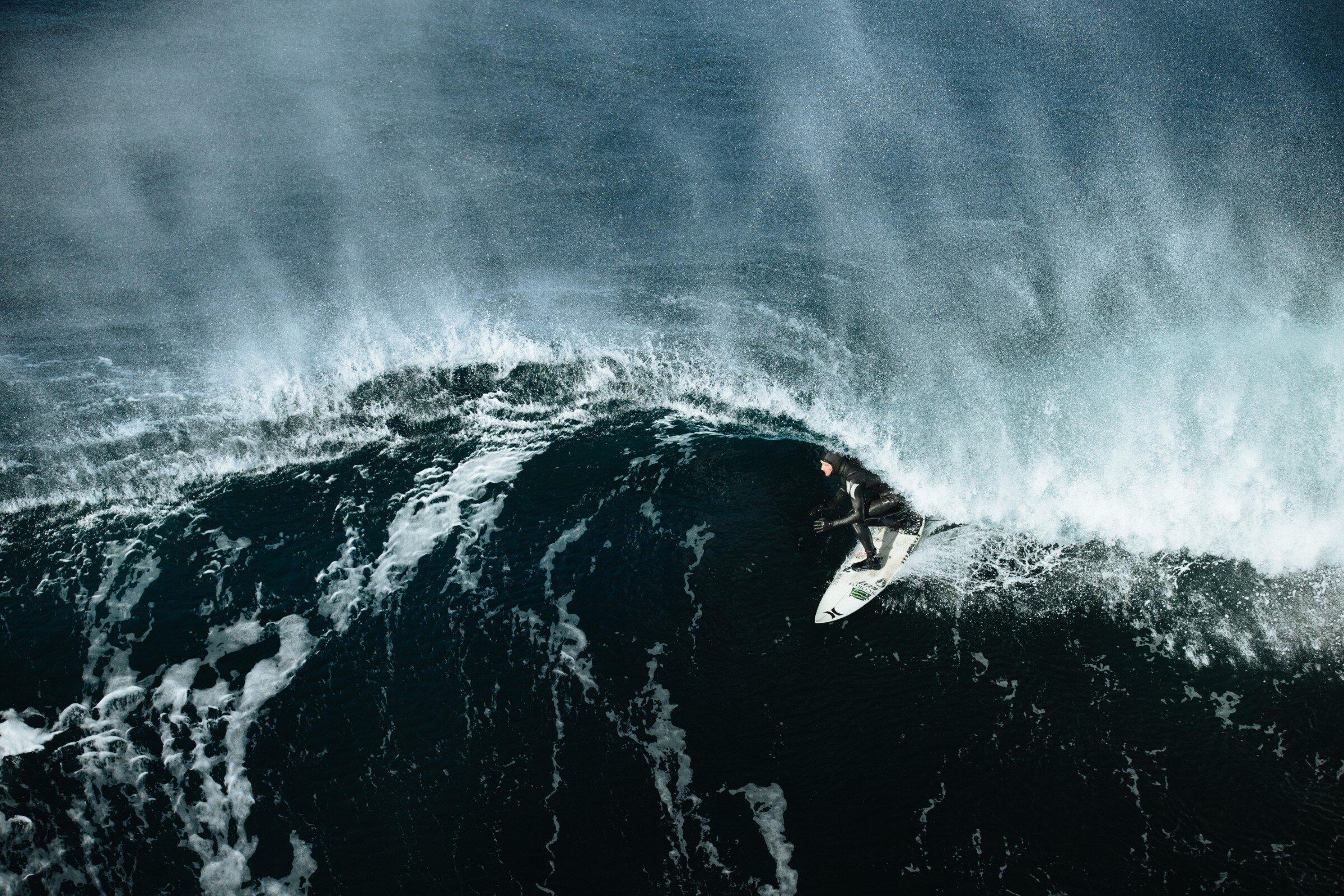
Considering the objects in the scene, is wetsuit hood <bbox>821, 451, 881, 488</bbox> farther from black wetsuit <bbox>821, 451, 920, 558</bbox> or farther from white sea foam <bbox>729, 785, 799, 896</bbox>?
white sea foam <bbox>729, 785, 799, 896</bbox>

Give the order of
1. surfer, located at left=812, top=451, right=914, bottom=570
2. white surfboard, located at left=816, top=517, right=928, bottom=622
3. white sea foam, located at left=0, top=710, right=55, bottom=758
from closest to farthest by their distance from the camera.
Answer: white sea foam, located at left=0, top=710, right=55, bottom=758 → white surfboard, located at left=816, top=517, right=928, bottom=622 → surfer, located at left=812, top=451, right=914, bottom=570

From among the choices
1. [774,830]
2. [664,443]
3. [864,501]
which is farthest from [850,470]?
[774,830]

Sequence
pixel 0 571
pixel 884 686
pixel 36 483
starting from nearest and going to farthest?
pixel 884 686, pixel 0 571, pixel 36 483

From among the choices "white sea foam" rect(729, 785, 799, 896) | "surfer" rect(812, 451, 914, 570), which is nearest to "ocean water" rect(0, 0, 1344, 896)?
"white sea foam" rect(729, 785, 799, 896)

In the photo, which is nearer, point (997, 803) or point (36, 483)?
point (997, 803)

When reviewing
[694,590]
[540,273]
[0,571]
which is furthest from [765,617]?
[0,571]

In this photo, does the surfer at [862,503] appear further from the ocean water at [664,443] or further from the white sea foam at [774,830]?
the white sea foam at [774,830]

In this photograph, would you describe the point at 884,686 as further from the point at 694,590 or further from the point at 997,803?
the point at 694,590
